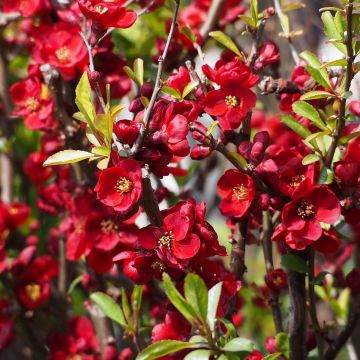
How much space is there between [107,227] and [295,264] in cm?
43

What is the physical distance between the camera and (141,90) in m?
1.22

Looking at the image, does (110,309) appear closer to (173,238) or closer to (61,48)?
(173,238)

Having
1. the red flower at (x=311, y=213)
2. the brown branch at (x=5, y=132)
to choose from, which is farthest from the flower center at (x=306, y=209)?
the brown branch at (x=5, y=132)

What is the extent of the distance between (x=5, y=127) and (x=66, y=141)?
635 mm

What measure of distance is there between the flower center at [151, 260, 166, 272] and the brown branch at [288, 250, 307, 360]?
256mm

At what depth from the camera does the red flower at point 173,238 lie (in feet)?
3.51

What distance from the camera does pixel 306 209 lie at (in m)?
1.14

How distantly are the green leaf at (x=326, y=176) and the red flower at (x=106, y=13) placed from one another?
0.41 metres

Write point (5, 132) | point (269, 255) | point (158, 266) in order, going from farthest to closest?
point (5, 132) < point (269, 255) < point (158, 266)

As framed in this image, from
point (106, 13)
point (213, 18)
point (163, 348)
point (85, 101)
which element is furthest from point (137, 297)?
point (213, 18)

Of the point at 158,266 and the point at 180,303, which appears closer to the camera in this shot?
the point at 180,303

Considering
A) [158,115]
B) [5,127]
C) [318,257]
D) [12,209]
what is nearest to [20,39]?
[5,127]

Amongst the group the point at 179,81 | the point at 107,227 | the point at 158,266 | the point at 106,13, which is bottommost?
the point at 107,227

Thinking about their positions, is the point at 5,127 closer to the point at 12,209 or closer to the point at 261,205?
the point at 12,209
